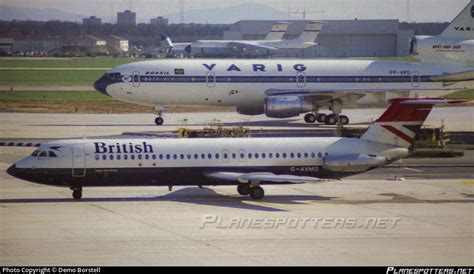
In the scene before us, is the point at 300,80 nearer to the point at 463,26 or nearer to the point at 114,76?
the point at 463,26

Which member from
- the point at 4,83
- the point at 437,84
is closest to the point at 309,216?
the point at 437,84

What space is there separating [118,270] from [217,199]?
12928 mm

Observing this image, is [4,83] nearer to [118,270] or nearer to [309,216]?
[309,216]

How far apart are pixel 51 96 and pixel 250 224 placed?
6257cm

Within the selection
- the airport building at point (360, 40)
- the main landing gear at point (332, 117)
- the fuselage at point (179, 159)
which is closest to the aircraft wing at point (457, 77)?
the main landing gear at point (332, 117)

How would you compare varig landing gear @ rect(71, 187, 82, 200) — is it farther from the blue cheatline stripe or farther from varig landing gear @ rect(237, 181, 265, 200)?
the blue cheatline stripe

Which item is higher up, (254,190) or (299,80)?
(299,80)

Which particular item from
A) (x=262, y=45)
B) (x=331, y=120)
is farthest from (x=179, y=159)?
(x=262, y=45)

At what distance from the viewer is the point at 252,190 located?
123ft

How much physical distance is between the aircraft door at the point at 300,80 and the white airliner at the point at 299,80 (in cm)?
7

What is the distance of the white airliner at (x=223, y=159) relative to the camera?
1460 inches

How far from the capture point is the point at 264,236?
30.3 m

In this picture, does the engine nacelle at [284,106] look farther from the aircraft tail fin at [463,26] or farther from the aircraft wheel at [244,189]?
the aircraft wheel at [244,189]

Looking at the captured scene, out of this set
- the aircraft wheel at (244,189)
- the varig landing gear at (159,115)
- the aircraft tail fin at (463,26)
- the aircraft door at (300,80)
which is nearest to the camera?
the aircraft wheel at (244,189)
